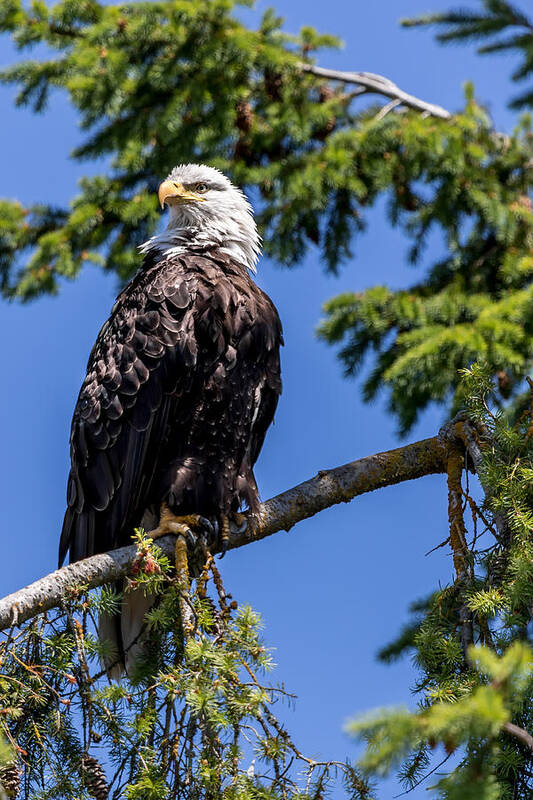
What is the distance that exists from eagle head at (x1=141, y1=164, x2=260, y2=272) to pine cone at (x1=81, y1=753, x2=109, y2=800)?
101 inches

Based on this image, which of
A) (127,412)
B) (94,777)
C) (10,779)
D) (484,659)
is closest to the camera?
(484,659)

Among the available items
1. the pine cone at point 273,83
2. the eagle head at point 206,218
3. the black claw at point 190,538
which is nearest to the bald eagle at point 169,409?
the black claw at point 190,538

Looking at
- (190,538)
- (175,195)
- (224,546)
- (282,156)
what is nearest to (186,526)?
(190,538)

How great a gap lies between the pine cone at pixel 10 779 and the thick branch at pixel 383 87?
496 cm

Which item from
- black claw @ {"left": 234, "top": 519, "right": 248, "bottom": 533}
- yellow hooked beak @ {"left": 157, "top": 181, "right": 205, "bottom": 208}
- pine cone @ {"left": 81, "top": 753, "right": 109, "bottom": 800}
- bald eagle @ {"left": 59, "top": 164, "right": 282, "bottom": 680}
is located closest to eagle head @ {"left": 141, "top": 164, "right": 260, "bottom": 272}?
yellow hooked beak @ {"left": 157, "top": 181, "right": 205, "bottom": 208}

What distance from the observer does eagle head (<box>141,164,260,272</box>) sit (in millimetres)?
4406

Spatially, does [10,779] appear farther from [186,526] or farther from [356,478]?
[356,478]

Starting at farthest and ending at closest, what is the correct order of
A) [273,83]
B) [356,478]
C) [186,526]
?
1. [273,83]
2. [186,526]
3. [356,478]

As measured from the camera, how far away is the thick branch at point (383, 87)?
6.09 metres

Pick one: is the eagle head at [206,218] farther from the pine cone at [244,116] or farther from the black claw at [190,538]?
the black claw at [190,538]

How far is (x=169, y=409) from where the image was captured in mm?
3666

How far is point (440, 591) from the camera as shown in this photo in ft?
8.23

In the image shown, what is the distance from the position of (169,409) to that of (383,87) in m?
3.65

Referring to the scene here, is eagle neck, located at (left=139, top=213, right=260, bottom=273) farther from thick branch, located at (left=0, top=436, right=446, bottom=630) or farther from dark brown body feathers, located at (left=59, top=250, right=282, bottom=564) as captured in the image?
thick branch, located at (left=0, top=436, right=446, bottom=630)
